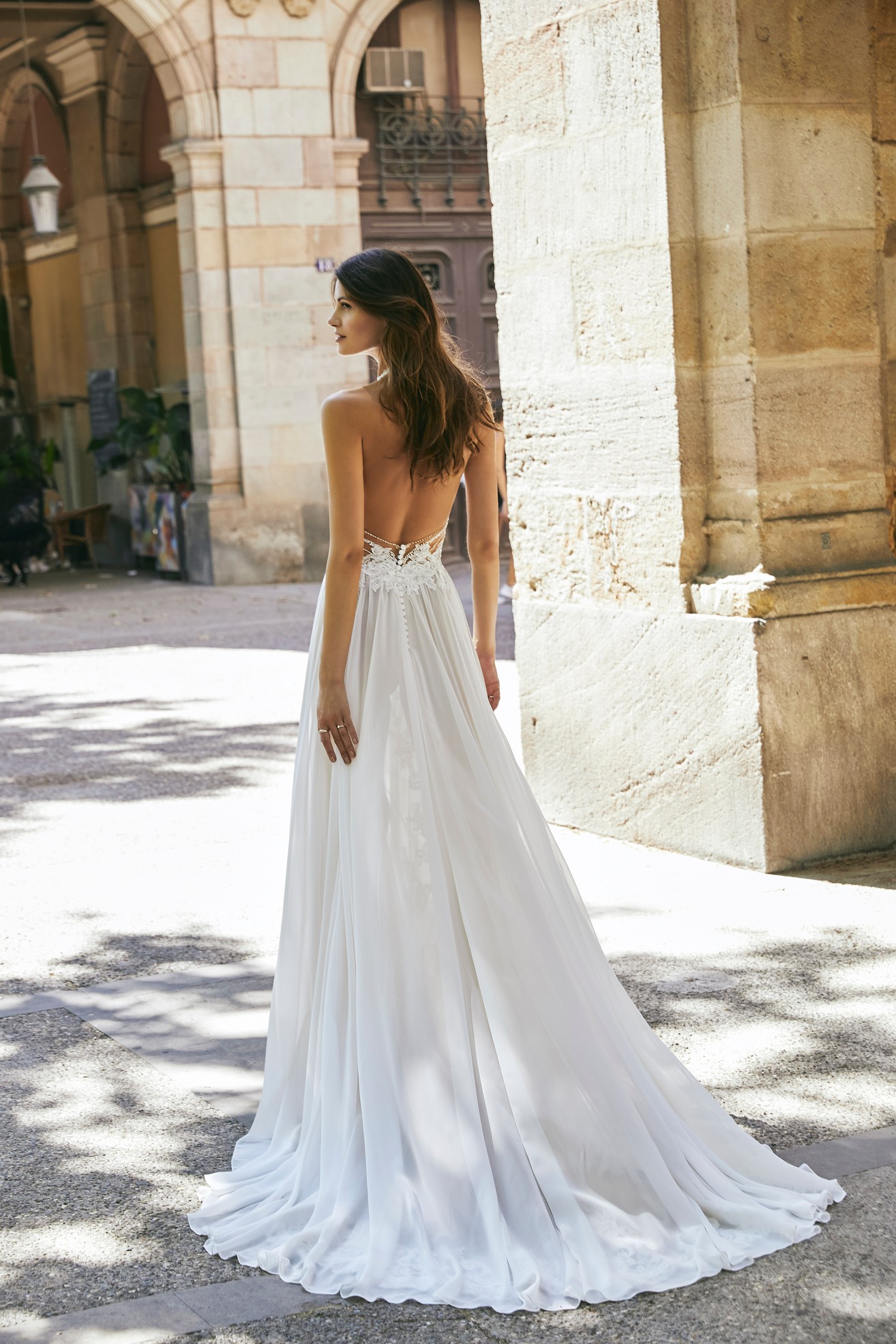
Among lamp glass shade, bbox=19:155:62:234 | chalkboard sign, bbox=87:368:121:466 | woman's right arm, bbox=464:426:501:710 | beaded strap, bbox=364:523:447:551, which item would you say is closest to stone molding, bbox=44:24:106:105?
lamp glass shade, bbox=19:155:62:234

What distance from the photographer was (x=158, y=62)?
16.2m

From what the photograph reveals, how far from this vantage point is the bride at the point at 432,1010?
2.95m

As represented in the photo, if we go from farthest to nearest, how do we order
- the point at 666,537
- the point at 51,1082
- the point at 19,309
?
the point at 19,309 → the point at 666,537 → the point at 51,1082

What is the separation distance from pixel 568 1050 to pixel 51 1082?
56.9 inches

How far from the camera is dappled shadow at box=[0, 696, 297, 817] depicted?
24.7 feet

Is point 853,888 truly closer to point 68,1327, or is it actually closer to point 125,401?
point 68,1327

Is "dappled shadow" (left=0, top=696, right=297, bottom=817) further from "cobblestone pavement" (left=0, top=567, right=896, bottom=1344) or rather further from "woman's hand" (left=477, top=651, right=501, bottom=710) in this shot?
"woman's hand" (left=477, top=651, right=501, bottom=710)

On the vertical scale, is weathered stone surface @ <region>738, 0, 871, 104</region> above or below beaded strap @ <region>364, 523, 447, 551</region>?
above

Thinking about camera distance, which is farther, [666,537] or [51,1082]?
[666,537]

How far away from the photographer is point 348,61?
1677 cm

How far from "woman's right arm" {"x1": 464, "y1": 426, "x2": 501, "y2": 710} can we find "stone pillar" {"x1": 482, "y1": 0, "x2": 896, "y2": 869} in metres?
1.93

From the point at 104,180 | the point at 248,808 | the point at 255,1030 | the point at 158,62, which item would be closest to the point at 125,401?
the point at 104,180

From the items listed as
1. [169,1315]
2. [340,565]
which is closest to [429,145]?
[340,565]

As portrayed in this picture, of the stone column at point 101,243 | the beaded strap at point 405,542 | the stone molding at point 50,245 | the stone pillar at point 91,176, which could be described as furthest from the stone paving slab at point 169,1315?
the stone molding at point 50,245
